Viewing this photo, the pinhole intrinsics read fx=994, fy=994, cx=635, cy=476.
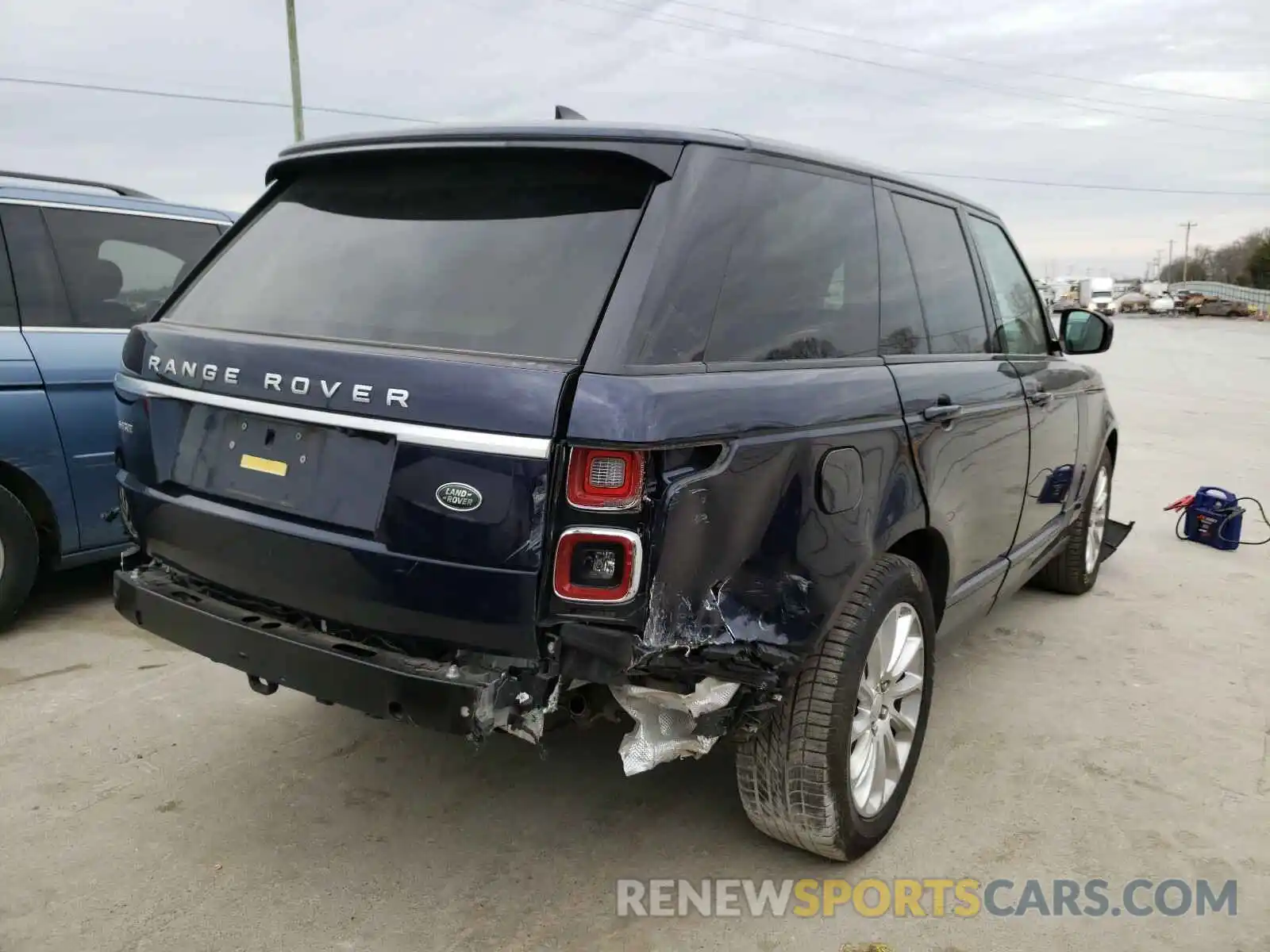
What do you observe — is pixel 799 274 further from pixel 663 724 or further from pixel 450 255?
pixel 663 724

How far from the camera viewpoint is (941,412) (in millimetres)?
3020

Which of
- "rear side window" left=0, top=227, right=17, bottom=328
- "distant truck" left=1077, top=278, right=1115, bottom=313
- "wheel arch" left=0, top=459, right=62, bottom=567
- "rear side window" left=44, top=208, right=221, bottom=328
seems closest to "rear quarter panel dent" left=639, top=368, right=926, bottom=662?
"rear side window" left=44, top=208, right=221, bottom=328

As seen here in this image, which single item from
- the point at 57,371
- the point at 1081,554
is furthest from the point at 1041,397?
the point at 57,371

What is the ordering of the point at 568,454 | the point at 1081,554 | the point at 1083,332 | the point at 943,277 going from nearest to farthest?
the point at 568,454 → the point at 943,277 → the point at 1083,332 → the point at 1081,554

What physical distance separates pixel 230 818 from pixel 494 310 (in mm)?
1776

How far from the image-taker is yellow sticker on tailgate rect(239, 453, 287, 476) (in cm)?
241

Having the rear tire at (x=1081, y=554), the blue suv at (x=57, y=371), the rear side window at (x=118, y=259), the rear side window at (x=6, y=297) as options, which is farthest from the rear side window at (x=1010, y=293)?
the rear side window at (x=6, y=297)

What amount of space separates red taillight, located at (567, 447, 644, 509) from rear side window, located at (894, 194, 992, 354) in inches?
63.1

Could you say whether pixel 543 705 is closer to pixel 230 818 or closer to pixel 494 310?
pixel 494 310

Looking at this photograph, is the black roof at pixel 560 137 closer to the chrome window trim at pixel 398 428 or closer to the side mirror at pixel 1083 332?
the chrome window trim at pixel 398 428

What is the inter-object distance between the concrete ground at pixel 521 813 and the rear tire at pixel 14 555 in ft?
0.62

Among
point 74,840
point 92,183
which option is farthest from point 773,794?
point 92,183

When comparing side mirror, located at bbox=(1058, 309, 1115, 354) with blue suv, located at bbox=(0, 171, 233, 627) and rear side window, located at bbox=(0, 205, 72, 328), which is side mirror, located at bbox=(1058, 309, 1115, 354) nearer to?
blue suv, located at bbox=(0, 171, 233, 627)

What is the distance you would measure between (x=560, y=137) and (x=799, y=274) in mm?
718
